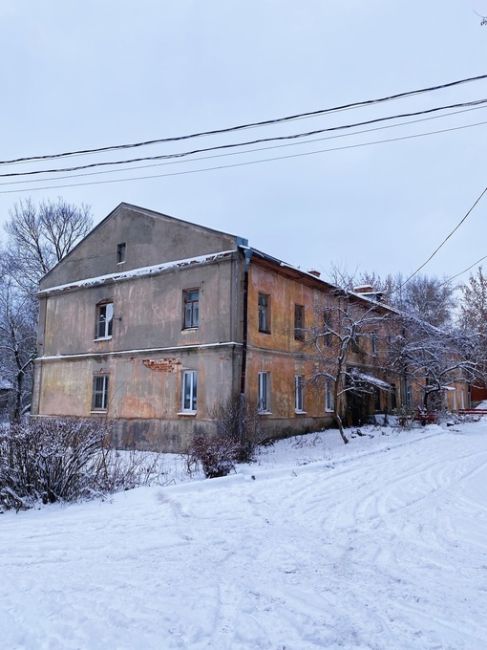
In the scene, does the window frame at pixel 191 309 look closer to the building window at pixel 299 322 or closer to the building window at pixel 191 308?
the building window at pixel 191 308

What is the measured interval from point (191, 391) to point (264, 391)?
2680 millimetres

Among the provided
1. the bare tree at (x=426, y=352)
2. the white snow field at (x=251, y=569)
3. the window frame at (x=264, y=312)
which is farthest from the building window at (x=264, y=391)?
the white snow field at (x=251, y=569)

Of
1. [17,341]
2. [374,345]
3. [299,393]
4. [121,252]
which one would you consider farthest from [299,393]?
[17,341]

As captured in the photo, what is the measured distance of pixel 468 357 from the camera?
2708 centimetres

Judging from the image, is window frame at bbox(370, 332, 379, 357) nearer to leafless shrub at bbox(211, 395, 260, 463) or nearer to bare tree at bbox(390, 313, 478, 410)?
bare tree at bbox(390, 313, 478, 410)

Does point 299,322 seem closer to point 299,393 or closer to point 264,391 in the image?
point 299,393

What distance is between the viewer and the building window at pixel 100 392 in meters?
21.5

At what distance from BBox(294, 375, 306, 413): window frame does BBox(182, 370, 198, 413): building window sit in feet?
14.2

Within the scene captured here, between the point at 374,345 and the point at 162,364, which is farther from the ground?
the point at 374,345

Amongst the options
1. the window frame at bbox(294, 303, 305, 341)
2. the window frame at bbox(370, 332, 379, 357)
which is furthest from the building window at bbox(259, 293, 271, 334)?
the window frame at bbox(370, 332, 379, 357)

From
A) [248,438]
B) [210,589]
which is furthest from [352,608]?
[248,438]

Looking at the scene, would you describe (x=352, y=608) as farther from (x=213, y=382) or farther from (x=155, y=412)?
(x=155, y=412)

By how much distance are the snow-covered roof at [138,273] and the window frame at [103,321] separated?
0.94m

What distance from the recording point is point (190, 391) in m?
18.6
